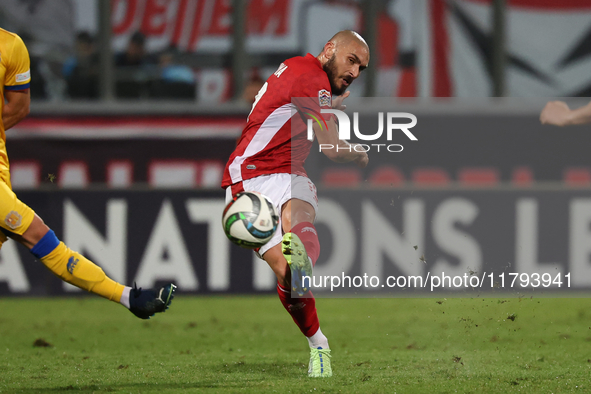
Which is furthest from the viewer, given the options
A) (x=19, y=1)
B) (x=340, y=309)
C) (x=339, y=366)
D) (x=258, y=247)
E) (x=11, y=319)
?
(x=19, y=1)

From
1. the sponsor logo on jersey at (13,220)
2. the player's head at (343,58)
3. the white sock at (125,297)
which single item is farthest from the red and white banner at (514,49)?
the sponsor logo on jersey at (13,220)

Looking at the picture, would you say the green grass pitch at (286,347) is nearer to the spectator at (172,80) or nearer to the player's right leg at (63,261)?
the player's right leg at (63,261)

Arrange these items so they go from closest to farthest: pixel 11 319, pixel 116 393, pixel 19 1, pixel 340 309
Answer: pixel 116 393
pixel 11 319
pixel 340 309
pixel 19 1

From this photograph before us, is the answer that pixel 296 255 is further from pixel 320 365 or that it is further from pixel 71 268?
pixel 71 268

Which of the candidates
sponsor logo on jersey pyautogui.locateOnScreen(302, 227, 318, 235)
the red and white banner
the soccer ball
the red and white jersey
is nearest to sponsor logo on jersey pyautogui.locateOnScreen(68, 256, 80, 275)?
the soccer ball

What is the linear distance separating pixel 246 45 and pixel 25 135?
2.41 metres

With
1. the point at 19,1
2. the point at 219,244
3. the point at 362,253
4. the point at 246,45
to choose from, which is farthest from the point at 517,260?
the point at 19,1

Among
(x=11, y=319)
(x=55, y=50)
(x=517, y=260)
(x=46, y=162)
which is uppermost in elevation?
(x=55, y=50)

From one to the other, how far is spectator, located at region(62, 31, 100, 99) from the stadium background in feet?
0.07

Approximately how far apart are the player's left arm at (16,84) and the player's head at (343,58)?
1645 mm

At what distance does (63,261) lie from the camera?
451 centimetres

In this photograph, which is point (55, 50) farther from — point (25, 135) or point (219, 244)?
point (219, 244)

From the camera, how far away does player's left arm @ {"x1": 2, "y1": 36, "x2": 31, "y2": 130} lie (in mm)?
4609

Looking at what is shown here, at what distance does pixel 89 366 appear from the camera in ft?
16.9
